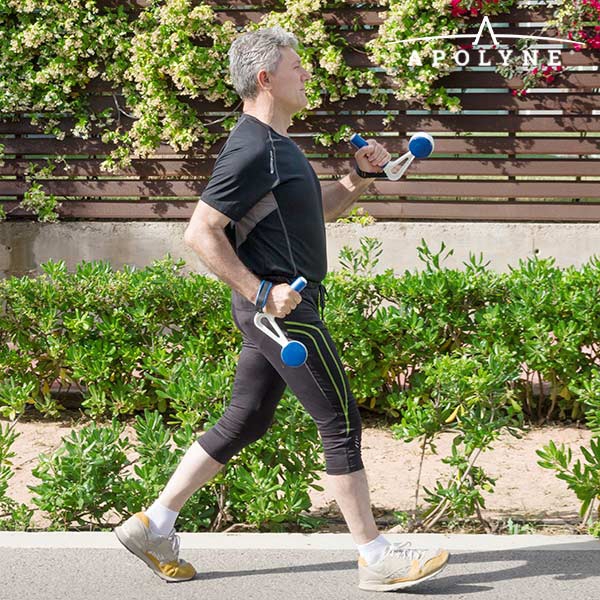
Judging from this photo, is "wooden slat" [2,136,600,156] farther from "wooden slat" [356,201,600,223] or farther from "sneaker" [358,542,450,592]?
"sneaker" [358,542,450,592]

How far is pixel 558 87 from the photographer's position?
8367 millimetres

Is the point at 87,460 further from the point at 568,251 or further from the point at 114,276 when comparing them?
the point at 568,251

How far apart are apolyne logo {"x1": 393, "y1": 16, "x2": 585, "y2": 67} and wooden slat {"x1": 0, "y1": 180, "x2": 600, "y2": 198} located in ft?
3.01

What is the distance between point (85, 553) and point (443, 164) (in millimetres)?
5539

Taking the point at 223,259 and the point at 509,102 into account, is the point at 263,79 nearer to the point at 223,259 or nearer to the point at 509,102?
the point at 223,259

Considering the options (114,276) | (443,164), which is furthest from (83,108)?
(114,276)

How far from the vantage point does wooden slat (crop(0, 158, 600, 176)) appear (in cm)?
852

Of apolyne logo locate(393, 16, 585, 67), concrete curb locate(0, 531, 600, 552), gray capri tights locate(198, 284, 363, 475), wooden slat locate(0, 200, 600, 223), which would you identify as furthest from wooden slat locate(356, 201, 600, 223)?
gray capri tights locate(198, 284, 363, 475)

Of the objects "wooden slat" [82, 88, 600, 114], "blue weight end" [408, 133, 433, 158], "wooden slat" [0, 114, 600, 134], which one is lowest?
"wooden slat" [0, 114, 600, 134]

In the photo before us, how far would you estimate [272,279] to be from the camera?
346 centimetres

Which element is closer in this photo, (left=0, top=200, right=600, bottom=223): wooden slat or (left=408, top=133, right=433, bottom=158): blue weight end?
(left=408, top=133, right=433, bottom=158): blue weight end

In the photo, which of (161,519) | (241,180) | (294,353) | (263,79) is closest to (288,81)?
(263,79)

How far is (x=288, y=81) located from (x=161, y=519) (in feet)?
4.81

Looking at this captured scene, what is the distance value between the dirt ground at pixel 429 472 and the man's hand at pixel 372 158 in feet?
4.79
